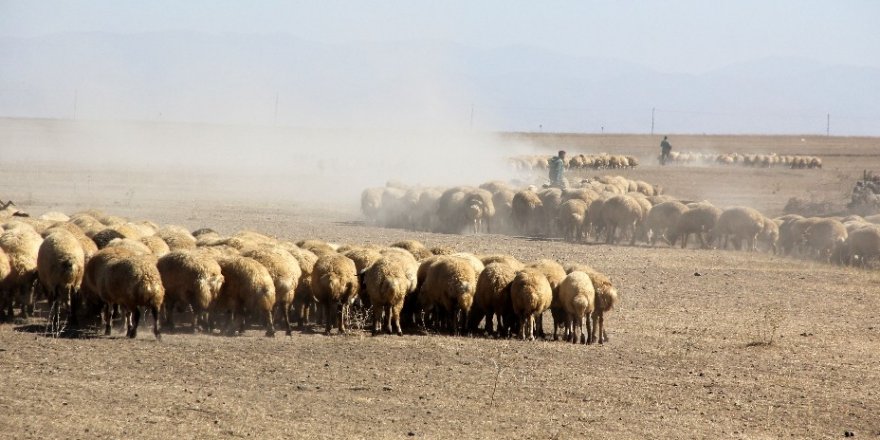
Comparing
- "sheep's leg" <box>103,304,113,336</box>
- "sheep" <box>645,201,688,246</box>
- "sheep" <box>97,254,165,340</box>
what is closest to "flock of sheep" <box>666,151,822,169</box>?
"sheep" <box>645,201,688,246</box>

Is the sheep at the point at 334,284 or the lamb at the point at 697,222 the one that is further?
the lamb at the point at 697,222

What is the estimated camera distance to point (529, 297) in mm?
14328

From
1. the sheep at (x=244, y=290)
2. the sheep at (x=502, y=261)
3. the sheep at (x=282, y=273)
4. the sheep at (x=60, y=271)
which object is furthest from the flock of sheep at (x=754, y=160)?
the sheep at (x=60, y=271)

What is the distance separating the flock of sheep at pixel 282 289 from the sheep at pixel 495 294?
0.02 metres

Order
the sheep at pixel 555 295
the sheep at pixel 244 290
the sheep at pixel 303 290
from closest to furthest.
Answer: the sheep at pixel 244 290 < the sheep at pixel 555 295 < the sheep at pixel 303 290

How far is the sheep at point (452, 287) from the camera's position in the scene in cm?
1478

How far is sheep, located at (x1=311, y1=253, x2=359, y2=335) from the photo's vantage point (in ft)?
47.6

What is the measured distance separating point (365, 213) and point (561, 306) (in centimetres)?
2220

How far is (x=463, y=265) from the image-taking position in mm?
15055

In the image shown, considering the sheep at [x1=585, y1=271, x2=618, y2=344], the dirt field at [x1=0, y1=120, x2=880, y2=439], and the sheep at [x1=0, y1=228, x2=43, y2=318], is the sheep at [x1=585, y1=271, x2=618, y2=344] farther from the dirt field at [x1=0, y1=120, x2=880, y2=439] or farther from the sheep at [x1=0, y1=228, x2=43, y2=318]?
the sheep at [x1=0, y1=228, x2=43, y2=318]

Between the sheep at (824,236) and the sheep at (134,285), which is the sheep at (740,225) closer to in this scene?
the sheep at (824,236)

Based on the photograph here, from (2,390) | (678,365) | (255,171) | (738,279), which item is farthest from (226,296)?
(255,171)

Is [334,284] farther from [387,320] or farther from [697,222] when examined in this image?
[697,222]

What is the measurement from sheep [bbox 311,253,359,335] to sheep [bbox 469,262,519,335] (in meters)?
1.72
